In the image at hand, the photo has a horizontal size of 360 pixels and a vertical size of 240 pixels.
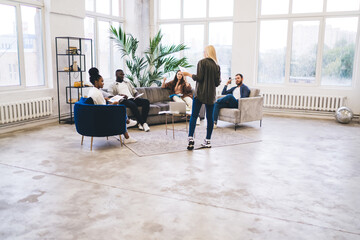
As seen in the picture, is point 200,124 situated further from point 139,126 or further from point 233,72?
point 233,72

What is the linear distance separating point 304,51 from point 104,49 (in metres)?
5.39

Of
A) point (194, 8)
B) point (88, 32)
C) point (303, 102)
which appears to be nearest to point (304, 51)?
point (303, 102)

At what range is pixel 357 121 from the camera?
7969 millimetres

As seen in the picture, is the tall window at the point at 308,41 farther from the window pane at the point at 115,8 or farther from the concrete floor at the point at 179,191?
the window pane at the point at 115,8

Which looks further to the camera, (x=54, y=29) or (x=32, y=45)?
(x=54, y=29)

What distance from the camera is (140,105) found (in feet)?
22.5

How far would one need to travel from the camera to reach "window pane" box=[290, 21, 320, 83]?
28.0 ft

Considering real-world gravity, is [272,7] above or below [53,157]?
above

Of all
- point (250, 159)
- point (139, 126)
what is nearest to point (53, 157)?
point (139, 126)

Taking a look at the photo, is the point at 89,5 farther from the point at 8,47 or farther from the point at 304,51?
the point at 304,51

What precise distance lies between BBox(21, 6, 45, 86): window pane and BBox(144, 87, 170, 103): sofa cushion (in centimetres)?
237

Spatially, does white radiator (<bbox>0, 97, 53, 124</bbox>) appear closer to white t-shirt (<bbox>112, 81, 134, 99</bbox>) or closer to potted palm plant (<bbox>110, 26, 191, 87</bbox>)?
white t-shirt (<bbox>112, 81, 134, 99</bbox>)

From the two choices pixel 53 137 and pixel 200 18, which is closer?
pixel 53 137

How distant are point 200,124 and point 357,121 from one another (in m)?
3.89
